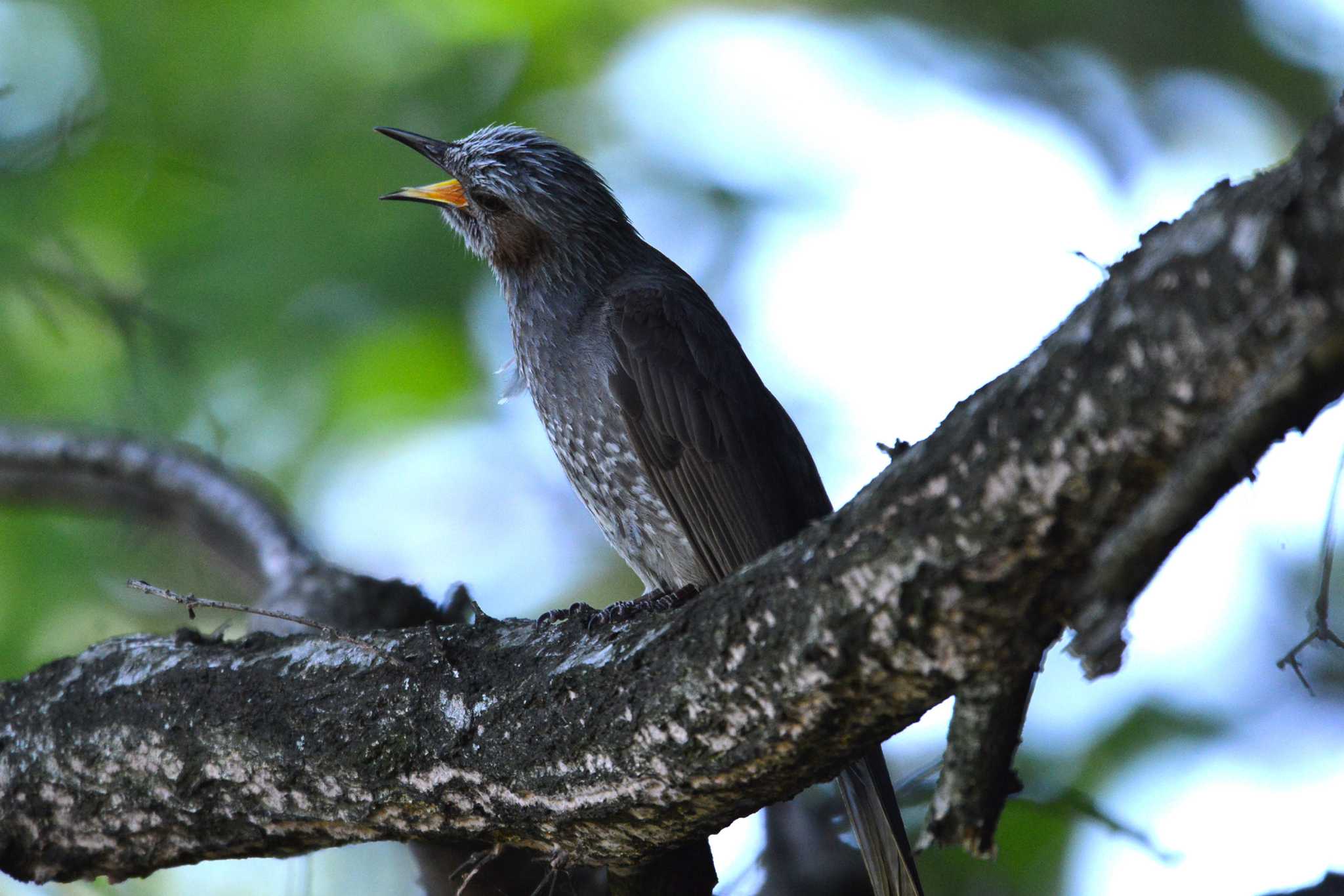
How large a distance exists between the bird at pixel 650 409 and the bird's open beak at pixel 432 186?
21 cm

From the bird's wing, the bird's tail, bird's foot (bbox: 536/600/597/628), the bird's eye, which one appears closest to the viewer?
bird's foot (bbox: 536/600/597/628)

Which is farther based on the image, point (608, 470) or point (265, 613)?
point (608, 470)

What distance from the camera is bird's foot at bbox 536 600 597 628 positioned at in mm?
2736

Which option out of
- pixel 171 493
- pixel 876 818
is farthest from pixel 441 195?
pixel 876 818

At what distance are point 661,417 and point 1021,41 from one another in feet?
11.9

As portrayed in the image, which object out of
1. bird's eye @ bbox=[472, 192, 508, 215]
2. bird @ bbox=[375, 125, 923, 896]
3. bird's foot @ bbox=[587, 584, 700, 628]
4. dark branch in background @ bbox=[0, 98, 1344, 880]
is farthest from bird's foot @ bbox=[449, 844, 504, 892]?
bird's eye @ bbox=[472, 192, 508, 215]

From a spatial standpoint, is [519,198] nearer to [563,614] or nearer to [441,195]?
[441,195]

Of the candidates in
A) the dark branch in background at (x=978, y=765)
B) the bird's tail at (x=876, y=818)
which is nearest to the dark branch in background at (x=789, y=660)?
the dark branch in background at (x=978, y=765)

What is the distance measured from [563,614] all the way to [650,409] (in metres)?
0.82

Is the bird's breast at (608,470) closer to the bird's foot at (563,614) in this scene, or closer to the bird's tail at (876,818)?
the bird's foot at (563,614)

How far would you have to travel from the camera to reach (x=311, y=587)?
164 inches

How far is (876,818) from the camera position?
2.99 meters

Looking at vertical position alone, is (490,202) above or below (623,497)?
above

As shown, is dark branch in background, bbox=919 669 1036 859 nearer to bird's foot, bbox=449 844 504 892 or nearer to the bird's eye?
bird's foot, bbox=449 844 504 892
